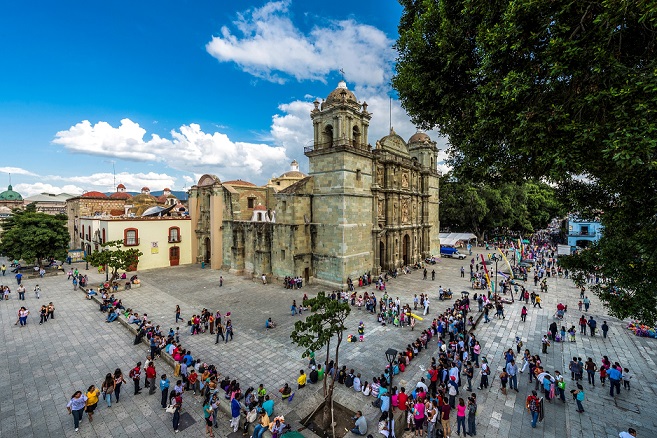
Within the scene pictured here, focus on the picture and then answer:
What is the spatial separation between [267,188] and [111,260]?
18007mm

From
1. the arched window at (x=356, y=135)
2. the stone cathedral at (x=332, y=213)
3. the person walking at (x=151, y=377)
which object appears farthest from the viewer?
the arched window at (x=356, y=135)

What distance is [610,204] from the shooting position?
28.8 feet

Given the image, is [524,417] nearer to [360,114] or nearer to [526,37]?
[526,37]

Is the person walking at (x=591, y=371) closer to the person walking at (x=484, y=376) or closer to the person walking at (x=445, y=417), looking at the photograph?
the person walking at (x=484, y=376)

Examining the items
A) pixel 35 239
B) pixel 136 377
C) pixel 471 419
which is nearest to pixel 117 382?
pixel 136 377

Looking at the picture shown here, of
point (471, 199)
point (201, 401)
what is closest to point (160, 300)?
point (201, 401)

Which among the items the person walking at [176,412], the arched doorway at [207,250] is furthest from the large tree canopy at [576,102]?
the arched doorway at [207,250]

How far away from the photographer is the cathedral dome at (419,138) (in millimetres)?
36359

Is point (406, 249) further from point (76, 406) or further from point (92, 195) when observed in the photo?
point (92, 195)

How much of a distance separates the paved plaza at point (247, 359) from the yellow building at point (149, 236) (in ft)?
25.3

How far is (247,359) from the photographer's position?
12953 mm

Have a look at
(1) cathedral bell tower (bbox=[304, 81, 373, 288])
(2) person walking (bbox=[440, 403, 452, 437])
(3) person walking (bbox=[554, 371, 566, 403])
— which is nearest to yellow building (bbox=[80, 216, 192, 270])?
(1) cathedral bell tower (bbox=[304, 81, 373, 288])

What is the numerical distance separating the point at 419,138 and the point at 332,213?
19748 millimetres

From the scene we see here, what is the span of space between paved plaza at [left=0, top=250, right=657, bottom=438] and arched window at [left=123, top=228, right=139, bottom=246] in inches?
293
